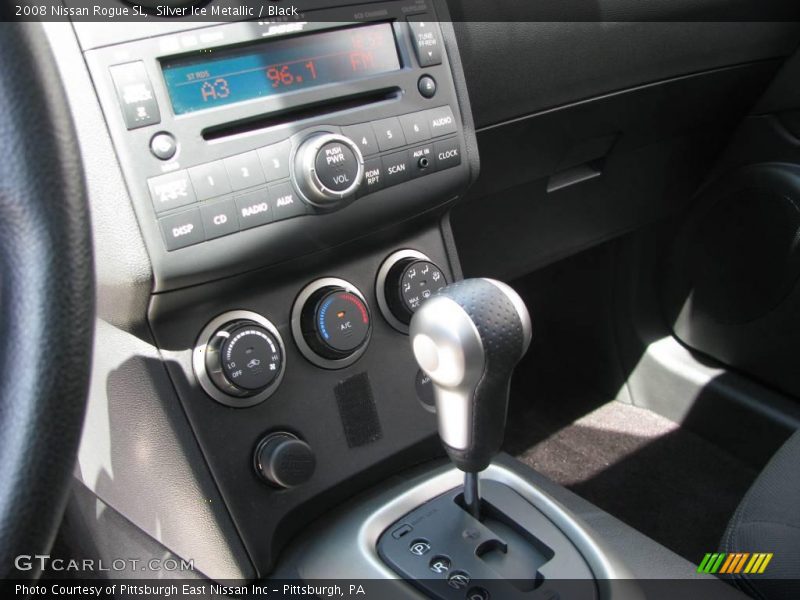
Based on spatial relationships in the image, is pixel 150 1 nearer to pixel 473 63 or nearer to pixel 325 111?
pixel 325 111

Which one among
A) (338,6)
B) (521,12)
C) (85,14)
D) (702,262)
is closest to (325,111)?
(338,6)

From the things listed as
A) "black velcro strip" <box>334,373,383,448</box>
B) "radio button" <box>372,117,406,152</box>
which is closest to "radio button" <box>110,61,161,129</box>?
"radio button" <box>372,117,406,152</box>

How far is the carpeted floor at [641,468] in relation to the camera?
150 centimetres

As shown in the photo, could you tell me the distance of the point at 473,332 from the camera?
0.61 m

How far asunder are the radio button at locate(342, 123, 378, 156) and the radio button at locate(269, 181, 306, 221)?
0.09 meters

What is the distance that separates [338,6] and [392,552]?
54 centimetres

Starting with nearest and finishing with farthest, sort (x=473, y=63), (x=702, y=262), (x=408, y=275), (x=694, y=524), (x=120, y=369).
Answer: (x=120, y=369) < (x=408, y=275) < (x=473, y=63) < (x=694, y=524) < (x=702, y=262)

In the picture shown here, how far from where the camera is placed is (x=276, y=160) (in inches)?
28.4

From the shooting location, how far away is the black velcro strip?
0.83 m

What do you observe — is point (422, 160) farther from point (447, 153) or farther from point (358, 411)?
point (358, 411)

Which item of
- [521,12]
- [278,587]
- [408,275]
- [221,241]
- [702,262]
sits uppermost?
[521,12]

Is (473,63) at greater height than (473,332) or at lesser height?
greater

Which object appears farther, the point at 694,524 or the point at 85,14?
the point at 694,524

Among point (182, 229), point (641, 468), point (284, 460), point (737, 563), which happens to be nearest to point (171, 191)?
point (182, 229)
